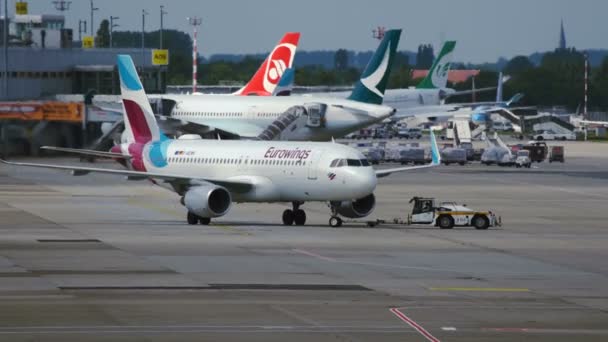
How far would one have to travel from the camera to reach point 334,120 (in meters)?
106

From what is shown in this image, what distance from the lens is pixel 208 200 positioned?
57.2 metres

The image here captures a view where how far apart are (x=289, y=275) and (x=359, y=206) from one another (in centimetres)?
1758

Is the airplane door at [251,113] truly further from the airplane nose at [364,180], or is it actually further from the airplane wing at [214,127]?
the airplane nose at [364,180]

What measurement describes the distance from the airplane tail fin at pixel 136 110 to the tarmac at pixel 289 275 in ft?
12.0

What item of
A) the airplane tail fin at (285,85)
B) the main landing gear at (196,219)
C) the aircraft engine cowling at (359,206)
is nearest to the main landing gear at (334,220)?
the aircraft engine cowling at (359,206)

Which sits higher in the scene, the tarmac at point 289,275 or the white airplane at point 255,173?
the white airplane at point 255,173

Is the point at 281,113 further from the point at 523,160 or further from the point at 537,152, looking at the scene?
the point at 537,152

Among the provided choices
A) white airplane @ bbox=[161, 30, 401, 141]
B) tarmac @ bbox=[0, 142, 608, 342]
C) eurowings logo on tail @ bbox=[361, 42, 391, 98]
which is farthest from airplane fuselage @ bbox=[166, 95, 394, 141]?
tarmac @ bbox=[0, 142, 608, 342]

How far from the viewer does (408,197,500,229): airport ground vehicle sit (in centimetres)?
5941

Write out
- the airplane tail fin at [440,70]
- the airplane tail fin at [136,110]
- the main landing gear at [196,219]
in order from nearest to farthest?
the main landing gear at [196,219]
the airplane tail fin at [136,110]
the airplane tail fin at [440,70]

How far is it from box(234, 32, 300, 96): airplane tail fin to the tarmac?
53526mm

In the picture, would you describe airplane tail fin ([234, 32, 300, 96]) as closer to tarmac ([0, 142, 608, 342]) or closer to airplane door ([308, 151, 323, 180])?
tarmac ([0, 142, 608, 342])

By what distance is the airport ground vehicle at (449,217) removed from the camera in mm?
59406

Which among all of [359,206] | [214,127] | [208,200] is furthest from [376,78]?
[208,200]
